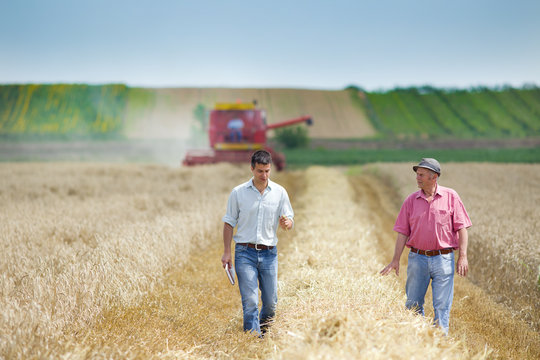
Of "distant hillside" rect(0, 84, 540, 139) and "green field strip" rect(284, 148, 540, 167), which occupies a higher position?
"distant hillside" rect(0, 84, 540, 139)

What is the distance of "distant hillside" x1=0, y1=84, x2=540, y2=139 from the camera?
5812cm

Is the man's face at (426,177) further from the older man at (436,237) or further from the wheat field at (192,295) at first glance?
the wheat field at (192,295)

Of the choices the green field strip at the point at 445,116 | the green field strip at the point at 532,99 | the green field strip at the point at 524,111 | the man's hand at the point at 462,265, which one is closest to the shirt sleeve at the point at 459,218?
the man's hand at the point at 462,265

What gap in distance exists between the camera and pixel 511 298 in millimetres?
6348

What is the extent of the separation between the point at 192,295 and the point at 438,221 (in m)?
3.24

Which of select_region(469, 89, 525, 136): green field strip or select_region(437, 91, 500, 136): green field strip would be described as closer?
select_region(469, 89, 525, 136): green field strip

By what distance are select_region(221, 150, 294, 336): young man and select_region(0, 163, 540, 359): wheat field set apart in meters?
0.35

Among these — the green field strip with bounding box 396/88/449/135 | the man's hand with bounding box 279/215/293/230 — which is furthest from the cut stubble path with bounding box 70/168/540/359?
the green field strip with bounding box 396/88/449/135

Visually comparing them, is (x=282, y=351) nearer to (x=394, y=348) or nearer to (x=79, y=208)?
(x=394, y=348)

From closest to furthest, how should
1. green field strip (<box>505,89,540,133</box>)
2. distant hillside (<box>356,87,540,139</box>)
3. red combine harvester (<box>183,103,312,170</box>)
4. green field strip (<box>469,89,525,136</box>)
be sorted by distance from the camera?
1. red combine harvester (<box>183,103,312,170</box>)
2. green field strip (<box>469,89,525,136</box>)
3. green field strip (<box>505,89,540,133</box>)
4. distant hillside (<box>356,87,540,139</box>)

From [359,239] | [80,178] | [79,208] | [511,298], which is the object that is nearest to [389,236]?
[359,239]

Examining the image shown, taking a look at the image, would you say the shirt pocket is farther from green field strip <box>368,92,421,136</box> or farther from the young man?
green field strip <box>368,92,421,136</box>

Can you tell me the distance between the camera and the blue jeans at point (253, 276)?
14.6 feet

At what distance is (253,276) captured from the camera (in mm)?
4492
